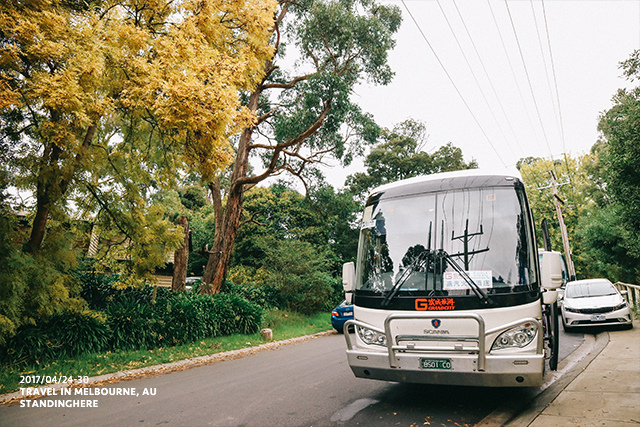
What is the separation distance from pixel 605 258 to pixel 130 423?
86.3ft

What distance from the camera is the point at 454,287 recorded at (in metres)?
4.73

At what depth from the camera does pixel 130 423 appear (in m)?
5.04

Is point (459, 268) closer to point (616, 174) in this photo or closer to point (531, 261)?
point (531, 261)

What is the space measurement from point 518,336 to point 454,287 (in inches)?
34.0

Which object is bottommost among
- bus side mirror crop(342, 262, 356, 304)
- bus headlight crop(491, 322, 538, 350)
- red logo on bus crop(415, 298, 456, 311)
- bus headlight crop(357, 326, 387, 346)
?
bus headlight crop(357, 326, 387, 346)

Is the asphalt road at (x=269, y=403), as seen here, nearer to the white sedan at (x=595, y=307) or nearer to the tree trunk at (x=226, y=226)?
the tree trunk at (x=226, y=226)

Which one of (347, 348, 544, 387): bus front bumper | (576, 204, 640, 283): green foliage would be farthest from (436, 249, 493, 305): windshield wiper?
(576, 204, 640, 283): green foliage

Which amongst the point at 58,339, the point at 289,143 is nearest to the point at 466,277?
the point at 58,339

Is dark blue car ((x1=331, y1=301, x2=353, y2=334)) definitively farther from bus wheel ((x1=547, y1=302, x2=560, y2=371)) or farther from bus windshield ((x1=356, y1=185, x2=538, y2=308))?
bus windshield ((x1=356, y1=185, x2=538, y2=308))

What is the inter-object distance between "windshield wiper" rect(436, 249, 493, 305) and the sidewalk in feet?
4.74

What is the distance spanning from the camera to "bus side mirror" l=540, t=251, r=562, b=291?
16.0ft

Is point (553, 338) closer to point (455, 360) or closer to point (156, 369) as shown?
point (455, 360)

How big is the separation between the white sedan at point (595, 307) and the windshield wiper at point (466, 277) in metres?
10.0

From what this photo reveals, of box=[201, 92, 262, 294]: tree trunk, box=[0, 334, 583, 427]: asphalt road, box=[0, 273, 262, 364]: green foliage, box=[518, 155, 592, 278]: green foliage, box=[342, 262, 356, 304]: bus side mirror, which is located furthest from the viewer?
box=[518, 155, 592, 278]: green foliage
